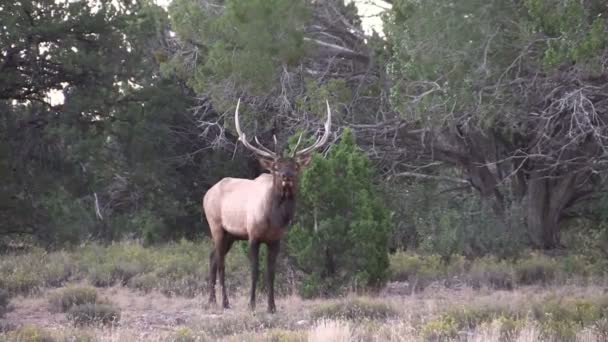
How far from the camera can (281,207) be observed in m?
13.2

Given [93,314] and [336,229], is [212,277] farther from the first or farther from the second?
[93,314]

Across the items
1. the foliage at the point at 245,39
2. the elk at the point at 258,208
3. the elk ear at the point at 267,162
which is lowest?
the elk at the point at 258,208

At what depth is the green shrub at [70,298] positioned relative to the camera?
1429 centimetres

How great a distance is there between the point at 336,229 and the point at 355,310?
9.77 feet

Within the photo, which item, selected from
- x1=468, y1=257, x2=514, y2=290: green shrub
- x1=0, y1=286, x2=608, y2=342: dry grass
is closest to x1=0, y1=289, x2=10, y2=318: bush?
x1=0, y1=286, x2=608, y2=342: dry grass

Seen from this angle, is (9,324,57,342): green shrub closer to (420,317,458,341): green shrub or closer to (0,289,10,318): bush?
(0,289,10,318): bush

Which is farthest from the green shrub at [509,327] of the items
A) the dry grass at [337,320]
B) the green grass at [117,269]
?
the green grass at [117,269]

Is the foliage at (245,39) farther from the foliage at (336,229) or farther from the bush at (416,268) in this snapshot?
the bush at (416,268)

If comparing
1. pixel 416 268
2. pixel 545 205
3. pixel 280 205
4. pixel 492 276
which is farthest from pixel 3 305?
pixel 545 205

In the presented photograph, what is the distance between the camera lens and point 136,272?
1830cm

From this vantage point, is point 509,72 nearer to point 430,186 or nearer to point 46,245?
point 430,186

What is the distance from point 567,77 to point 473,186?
26.5 ft

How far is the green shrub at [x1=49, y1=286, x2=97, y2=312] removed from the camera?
1429 cm

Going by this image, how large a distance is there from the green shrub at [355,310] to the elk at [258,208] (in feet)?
3.23
